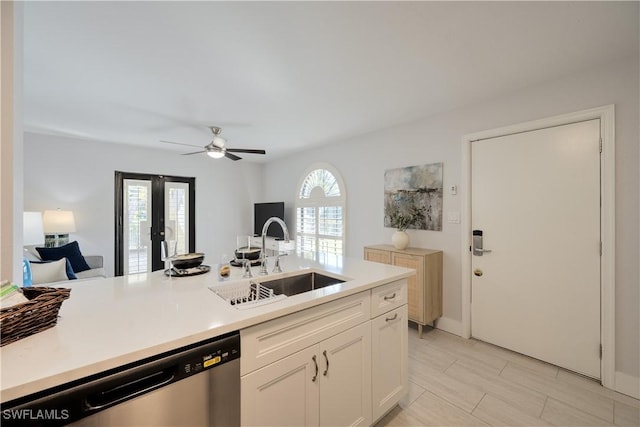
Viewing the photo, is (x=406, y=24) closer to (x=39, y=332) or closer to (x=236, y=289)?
(x=236, y=289)

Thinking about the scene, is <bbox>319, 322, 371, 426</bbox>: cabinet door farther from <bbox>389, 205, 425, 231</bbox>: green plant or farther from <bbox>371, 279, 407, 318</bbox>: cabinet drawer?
<bbox>389, 205, 425, 231</bbox>: green plant

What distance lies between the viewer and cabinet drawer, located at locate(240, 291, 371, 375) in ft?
3.24

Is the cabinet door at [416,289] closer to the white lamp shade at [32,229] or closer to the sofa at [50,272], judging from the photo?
the sofa at [50,272]

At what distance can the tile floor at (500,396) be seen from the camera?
163cm

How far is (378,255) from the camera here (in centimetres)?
301

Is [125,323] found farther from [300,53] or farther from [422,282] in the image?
[422,282]

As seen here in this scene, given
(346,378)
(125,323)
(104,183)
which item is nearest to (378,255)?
(346,378)

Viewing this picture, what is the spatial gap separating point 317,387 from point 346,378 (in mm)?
193

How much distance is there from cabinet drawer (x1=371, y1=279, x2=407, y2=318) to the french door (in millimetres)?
4020

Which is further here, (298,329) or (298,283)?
(298,283)

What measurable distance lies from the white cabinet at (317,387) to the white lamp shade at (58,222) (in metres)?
4.18

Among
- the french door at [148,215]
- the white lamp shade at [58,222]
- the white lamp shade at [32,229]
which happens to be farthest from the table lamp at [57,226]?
the white lamp shade at [32,229]

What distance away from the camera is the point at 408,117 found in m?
3.03

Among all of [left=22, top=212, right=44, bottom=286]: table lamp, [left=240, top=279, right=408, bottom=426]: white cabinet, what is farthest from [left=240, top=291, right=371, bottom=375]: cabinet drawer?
[left=22, top=212, right=44, bottom=286]: table lamp
